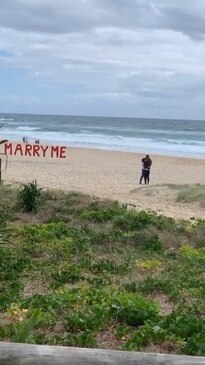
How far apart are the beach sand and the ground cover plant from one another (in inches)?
133

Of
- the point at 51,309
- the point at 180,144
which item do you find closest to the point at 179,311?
the point at 51,309

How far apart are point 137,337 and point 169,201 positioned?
11720 mm

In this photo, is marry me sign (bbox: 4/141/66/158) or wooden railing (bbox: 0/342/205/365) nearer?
wooden railing (bbox: 0/342/205/365)

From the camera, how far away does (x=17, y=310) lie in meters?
5.48

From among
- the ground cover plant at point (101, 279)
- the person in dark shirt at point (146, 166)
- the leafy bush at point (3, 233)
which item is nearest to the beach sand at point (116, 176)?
the person in dark shirt at point (146, 166)

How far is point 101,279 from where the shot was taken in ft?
22.5

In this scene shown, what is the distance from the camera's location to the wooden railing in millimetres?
2521

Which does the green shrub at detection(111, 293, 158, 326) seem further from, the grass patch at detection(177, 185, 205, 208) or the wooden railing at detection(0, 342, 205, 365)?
the grass patch at detection(177, 185, 205, 208)

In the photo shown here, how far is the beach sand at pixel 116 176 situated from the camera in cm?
1598

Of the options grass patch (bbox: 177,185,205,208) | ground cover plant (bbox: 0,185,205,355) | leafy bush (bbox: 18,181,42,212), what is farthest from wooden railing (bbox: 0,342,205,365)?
grass patch (bbox: 177,185,205,208)

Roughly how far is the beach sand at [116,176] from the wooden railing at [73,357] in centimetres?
1077

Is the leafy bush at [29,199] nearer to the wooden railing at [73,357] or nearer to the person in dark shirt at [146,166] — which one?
the wooden railing at [73,357]

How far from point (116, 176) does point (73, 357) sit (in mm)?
22956

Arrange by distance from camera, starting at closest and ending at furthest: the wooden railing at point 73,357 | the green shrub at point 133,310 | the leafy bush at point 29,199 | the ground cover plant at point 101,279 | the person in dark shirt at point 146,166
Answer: the wooden railing at point 73,357 < the ground cover plant at point 101,279 < the green shrub at point 133,310 < the leafy bush at point 29,199 < the person in dark shirt at point 146,166
